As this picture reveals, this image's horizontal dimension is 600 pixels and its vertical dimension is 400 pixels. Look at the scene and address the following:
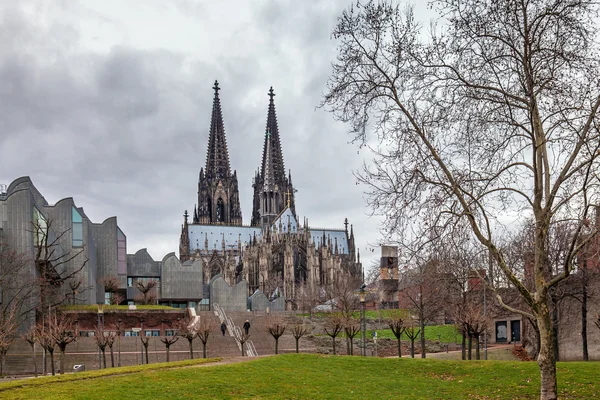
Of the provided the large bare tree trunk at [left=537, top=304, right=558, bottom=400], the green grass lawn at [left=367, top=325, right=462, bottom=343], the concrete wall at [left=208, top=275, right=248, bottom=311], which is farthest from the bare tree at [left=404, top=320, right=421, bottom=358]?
the concrete wall at [left=208, top=275, right=248, bottom=311]

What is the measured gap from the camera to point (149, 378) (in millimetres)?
22969

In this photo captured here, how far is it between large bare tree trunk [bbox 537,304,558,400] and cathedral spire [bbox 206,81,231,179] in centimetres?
13474

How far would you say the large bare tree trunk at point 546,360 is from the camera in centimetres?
1616

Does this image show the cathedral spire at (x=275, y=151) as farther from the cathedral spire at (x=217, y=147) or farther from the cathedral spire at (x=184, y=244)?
the cathedral spire at (x=184, y=244)

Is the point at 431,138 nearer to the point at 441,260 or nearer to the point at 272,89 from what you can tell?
the point at 441,260

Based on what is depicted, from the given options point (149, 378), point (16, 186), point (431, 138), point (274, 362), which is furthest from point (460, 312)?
point (16, 186)

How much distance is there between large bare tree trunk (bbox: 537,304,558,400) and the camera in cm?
1616

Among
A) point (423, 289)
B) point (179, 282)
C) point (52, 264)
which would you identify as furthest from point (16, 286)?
point (179, 282)

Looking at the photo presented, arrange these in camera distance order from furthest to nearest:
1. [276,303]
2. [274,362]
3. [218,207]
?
[218,207] → [276,303] → [274,362]

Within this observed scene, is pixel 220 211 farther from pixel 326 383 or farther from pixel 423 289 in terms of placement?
pixel 326 383

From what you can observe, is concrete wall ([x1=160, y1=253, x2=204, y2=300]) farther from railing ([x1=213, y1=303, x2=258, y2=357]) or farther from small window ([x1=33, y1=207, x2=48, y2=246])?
small window ([x1=33, y1=207, x2=48, y2=246])

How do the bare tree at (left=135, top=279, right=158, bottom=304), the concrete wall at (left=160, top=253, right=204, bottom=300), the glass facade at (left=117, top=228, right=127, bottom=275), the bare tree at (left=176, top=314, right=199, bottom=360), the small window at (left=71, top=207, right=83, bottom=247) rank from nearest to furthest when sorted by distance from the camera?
the bare tree at (left=176, top=314, right=199, bottom=360)
the small window at (left=71, top=207, right=83, bottom=247)
the bare tree at (left=135, top=279, right=158, bottom=304)
the glass facade at (left=117, top=228, right=127, bottom=275)
the concrete wall at (left=160, top=253, right=204, bottom=300)

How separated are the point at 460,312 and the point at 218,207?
11492 centimetres

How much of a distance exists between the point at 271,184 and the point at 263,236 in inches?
1225
